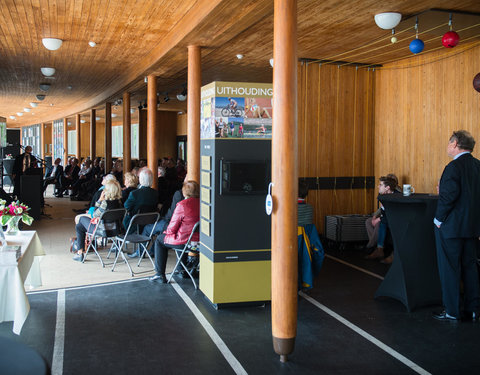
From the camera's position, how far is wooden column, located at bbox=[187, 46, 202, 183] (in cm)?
714

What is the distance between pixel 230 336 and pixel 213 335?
0.14 meters

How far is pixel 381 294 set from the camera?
5137mm

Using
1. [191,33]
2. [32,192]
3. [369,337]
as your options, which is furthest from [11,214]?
[32,192]

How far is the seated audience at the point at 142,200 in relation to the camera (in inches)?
277

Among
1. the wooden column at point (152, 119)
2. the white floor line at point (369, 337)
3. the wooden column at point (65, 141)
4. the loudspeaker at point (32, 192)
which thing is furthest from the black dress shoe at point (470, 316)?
the wooden column at point (65, 141)

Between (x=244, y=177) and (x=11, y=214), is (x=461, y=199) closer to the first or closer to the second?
(x=244, y=177)

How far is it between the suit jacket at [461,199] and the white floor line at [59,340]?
3333mm

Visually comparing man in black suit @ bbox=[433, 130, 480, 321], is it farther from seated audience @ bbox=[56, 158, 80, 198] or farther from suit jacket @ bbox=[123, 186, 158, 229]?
seated audience @ bbox=[56, 158, 80, 198]

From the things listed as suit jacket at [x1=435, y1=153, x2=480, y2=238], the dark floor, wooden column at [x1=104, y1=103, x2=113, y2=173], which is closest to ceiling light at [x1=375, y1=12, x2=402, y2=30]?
suit jacket at [x1=435, y1=153, x2=480, y2=238]

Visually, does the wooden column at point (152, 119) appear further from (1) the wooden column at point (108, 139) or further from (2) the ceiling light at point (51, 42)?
(1) the wooden column at point (108, 139)

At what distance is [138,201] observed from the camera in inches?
278

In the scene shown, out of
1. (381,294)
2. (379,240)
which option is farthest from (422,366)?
(379,240)

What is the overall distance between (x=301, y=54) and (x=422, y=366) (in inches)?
228

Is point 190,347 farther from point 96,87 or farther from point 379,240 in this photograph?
point 96,87
